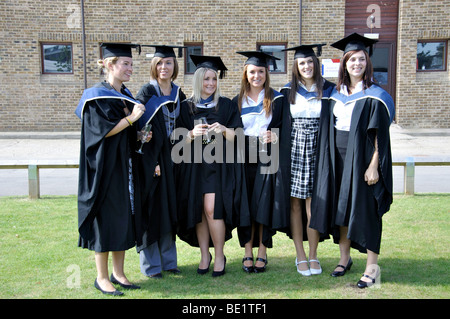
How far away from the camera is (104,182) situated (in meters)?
3.68

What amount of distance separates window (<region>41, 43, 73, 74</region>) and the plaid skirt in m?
13.5

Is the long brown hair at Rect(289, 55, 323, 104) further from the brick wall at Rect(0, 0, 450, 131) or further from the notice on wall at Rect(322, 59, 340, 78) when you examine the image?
the brick wall at Rect(0, 0, 450, 131)

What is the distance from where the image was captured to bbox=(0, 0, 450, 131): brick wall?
15297 mm

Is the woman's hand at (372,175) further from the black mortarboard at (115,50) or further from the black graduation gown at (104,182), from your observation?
the black mortarboard at (115,50)

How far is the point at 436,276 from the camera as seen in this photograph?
13.8 ft

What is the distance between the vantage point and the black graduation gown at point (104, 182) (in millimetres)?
3621

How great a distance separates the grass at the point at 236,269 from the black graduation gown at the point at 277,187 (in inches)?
22.2

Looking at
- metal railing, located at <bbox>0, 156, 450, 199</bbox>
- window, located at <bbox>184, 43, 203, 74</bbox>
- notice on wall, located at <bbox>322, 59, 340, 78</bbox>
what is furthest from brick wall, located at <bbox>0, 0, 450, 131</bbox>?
metal railing, located at <bbox>0, 156, 450, 199</bbox>

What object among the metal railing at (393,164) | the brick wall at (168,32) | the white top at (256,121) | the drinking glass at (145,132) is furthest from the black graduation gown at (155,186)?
the brick wall at (168,32)

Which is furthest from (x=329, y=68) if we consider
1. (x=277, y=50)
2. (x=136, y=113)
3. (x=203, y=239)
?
(x=136, y=113)

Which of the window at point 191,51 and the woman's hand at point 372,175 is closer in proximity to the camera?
the woman's hand at point 372,175

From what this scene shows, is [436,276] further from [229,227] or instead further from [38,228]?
[38,228]

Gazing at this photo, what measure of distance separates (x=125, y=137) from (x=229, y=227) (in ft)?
4.57

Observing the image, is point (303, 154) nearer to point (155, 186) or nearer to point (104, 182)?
point (155, 186)
